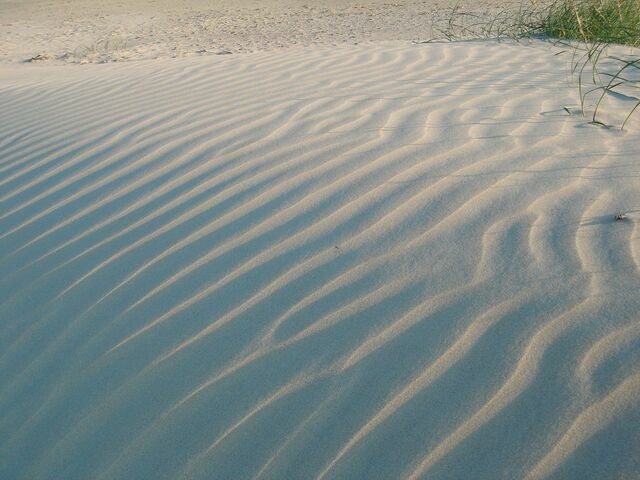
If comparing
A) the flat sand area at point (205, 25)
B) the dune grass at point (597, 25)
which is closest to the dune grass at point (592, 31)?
the dune grass at point (597, 25)

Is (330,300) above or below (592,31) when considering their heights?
above

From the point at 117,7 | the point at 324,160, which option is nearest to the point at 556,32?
the point at 324,160

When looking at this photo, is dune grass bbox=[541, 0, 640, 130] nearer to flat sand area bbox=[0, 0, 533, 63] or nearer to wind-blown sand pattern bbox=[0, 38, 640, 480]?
wind-blown sand pattern bbox=[0, 38, 640, 480]

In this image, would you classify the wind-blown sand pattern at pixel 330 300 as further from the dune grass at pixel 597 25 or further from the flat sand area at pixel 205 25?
the flat sand area at pixel 205 25

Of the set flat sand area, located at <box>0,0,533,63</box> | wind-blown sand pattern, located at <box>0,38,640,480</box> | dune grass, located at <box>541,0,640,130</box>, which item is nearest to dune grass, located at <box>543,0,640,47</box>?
dune grass, located at <box>541,0,640,130</box>

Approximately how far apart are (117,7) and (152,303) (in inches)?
615

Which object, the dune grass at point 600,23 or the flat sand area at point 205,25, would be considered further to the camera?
the flat sand area at point 205,25

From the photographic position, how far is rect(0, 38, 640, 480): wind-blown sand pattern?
136cm

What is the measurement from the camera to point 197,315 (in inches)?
71.4

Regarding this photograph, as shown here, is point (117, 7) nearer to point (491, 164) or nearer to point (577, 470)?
point (491, 164)

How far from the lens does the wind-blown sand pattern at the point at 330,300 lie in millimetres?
1364

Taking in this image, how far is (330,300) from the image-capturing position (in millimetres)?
1786

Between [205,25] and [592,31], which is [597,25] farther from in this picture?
[205,25]

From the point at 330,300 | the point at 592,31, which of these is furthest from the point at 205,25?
the point at 330,300
